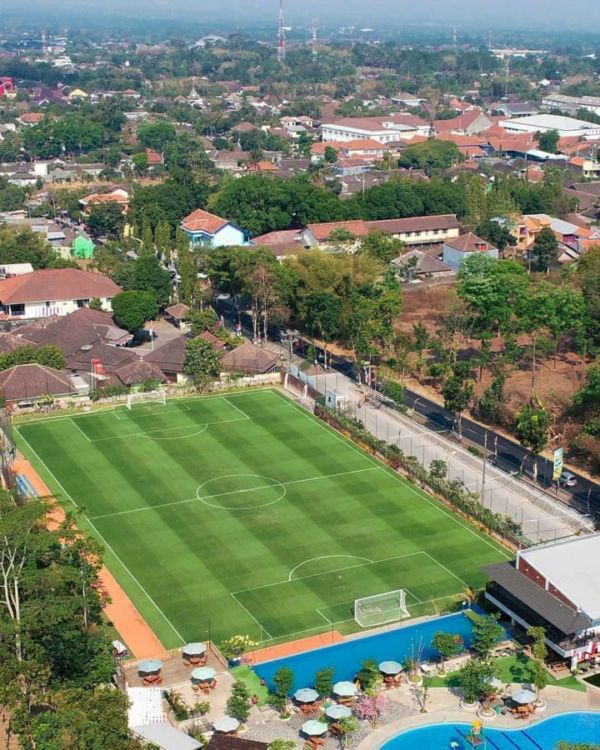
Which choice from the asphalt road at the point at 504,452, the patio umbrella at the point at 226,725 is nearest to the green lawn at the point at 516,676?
the patio umbrella at the point at 226,725

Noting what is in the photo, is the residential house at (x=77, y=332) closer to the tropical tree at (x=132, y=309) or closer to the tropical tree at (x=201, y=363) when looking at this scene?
the tropical tree at (x=132, y=309)

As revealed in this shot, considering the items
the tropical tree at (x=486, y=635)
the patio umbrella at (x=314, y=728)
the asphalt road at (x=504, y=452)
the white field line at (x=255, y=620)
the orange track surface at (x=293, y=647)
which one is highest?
the tropical tree at (x=486, y=635)

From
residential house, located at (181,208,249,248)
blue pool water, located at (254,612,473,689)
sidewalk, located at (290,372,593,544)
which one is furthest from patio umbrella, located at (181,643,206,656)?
residential house, located at (181,208,249,248)

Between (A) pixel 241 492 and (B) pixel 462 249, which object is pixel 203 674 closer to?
(A) pixel 241 492

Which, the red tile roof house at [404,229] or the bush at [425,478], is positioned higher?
the red tile roof house at [404,229]

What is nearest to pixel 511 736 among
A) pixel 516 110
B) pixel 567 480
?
pixel 567 480
